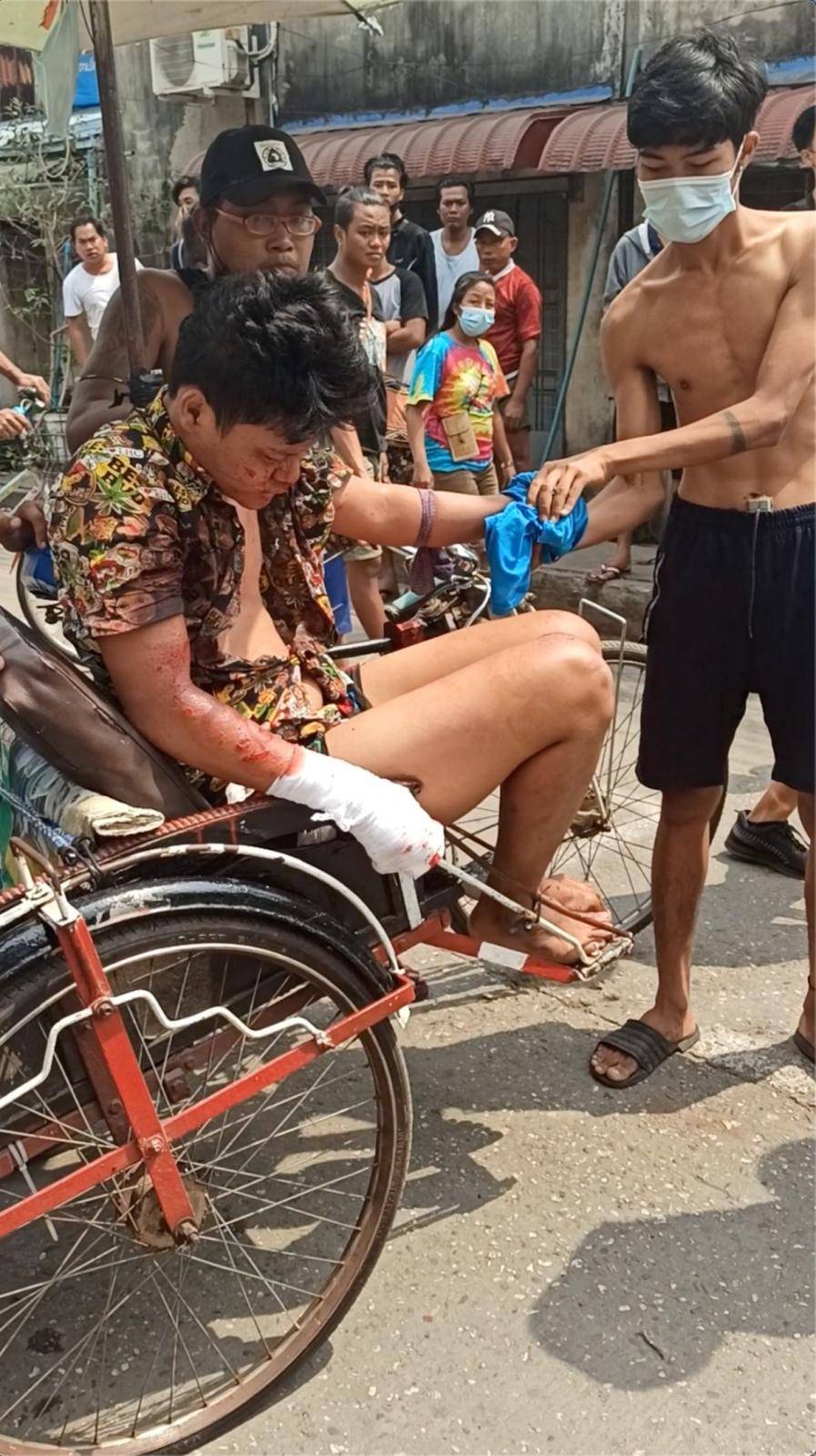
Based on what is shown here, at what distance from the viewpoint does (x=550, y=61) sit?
341 inches

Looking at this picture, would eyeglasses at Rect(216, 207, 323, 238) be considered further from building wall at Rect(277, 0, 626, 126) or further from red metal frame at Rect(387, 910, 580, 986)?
building wall at Rect(277, 0, 626, 126)

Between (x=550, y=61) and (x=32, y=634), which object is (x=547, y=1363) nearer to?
(x=32, y=634)

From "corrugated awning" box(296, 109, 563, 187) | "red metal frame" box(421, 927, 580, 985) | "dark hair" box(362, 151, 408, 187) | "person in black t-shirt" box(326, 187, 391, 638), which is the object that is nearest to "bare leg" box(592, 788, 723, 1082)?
"red metal frame" box(421, 927, 580, 985)

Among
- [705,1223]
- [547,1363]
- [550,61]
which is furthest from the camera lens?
[550,61]

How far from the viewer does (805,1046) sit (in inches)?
110

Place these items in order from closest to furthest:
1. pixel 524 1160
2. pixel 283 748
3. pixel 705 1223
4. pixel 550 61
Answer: pixel 283 748 < pixel 705 1223 < pixel 524 1160 < pixel 550 61

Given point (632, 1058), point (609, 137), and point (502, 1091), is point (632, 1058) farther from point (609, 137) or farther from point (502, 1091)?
point (609, 137)

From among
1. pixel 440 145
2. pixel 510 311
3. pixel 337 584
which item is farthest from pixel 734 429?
pixel 440 145

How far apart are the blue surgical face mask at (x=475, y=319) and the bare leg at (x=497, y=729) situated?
399 centimetres

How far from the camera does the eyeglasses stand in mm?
2596

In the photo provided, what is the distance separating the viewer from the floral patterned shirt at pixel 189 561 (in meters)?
1.83

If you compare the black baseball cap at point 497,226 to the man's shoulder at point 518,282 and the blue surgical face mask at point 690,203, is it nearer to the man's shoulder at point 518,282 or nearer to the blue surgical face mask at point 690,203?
the man's shoulder at point 518,282

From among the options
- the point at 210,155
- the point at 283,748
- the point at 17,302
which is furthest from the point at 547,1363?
the point at 17,302

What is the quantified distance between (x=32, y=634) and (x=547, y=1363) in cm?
148
